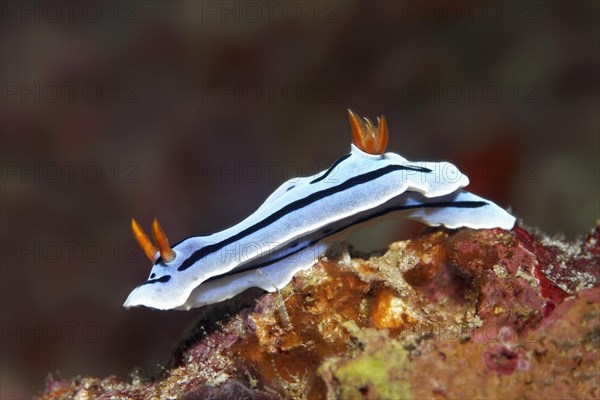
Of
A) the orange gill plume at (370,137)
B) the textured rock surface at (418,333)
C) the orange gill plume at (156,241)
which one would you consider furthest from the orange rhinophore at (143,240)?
the orange gill plume at (370,137)

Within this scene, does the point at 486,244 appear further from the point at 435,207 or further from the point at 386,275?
the point at 386,275

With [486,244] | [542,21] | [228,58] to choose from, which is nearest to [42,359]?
[228,58]

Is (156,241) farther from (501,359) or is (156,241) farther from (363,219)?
(501,359)

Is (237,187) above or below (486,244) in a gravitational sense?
above

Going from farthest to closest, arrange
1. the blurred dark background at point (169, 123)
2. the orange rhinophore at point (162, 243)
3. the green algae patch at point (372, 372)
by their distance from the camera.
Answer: the blurred dark background at point (169, 123) → the orange rhinophore at point (162, 243) → the green algae patch at point (372, 372)

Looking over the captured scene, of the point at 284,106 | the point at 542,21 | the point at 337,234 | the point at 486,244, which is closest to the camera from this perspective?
the point at 486,244

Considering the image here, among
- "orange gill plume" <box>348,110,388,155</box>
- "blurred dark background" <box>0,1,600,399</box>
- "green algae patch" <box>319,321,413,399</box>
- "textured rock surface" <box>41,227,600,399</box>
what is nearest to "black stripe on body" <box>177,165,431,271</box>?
"orange gill plume" <box>348,110,388,155</box>

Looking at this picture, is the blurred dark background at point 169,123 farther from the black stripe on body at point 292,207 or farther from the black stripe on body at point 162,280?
the black stripe on body at point 292,207
